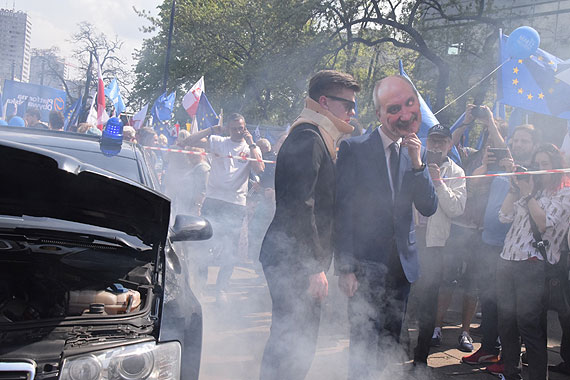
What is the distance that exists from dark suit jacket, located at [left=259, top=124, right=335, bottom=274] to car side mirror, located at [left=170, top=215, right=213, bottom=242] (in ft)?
1.31

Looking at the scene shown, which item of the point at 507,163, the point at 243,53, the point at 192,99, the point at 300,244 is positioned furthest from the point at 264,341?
the point at 243,53

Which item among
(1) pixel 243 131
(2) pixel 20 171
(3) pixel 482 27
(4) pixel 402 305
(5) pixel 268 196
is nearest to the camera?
(2) pixel 20 171

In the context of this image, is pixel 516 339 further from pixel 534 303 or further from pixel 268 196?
pixel 268 196

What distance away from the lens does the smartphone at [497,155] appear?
491cm

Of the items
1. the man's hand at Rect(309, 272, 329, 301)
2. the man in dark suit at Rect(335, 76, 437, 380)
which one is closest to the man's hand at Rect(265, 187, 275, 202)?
the man in dark suit at Rect(335, 76, 437, 380)

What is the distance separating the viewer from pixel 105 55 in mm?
38969

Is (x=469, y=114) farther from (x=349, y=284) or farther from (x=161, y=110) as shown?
(x=161, y=110)

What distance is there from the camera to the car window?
326 centimetres

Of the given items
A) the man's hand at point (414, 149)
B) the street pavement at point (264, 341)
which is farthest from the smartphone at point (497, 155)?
the man's hand at point (414, 149)

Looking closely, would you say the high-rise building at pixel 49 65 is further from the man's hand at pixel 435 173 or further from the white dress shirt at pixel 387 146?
the white dress shirt at pixel 387 146

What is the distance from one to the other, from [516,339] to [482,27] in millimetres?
19242

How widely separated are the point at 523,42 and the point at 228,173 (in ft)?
11.7

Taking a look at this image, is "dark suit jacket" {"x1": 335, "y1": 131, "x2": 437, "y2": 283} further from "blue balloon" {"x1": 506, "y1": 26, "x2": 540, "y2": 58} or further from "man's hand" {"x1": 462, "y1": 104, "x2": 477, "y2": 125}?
"blue balloon" {"x1": 506, "y1": 26, "x2": 540, "y2": 58}

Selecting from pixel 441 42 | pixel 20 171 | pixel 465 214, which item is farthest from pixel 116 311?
pixel 441 42
